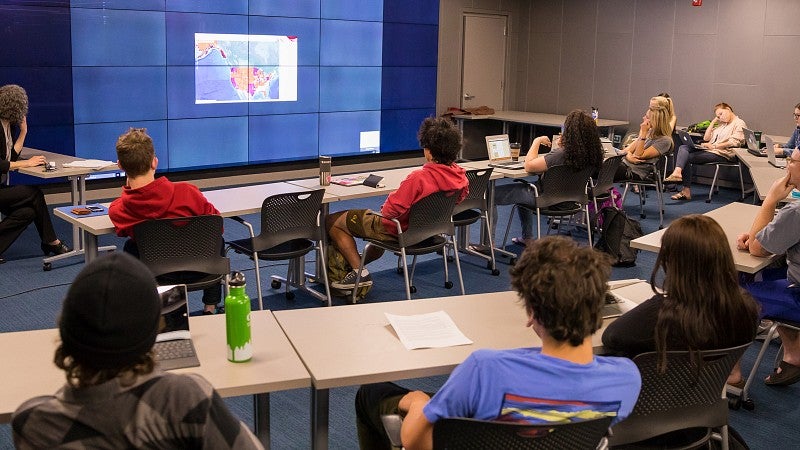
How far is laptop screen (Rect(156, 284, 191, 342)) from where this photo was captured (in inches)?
101

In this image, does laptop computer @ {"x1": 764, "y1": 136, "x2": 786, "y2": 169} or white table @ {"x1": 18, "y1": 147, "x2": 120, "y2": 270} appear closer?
white table @ {"x1": 18, "y1": 147, "x2": 120, "y2": 270}

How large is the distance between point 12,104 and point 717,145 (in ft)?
23.3

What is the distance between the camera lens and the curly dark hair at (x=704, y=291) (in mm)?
2588

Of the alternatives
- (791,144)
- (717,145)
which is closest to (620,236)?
(791,144)

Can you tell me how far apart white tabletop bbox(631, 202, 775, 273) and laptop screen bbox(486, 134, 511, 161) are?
2.27m

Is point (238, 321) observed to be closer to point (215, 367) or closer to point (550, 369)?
point (215, 367)

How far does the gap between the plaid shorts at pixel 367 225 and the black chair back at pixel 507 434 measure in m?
3.20

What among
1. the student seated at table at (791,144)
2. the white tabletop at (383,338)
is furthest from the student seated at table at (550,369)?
the student seated at table at (791,144)

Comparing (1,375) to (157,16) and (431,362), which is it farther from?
(157,16)

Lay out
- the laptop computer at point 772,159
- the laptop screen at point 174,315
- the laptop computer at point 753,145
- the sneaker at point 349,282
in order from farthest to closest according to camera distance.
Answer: the laptop computer at point 753,145, the laptop computer at point 772,159, the sneaker at point 349,282, the laptop screen at point 174,315

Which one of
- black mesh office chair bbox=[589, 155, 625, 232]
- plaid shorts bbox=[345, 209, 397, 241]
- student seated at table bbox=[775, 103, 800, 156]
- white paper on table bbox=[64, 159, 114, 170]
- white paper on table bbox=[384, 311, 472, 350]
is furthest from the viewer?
student seated at table bbox=[775, 103, 800, 156]

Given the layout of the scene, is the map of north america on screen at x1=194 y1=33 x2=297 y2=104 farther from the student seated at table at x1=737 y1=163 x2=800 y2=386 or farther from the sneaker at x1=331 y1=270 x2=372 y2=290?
the student seated at table at x1=737 y1=163 x2=800 y2=386

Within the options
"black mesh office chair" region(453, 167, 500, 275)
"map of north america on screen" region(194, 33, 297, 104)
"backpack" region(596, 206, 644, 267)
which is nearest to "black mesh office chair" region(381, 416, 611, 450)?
"black mesh office chair" region(453, 167, 500, 275)

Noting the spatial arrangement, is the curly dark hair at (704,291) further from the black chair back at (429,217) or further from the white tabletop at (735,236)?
the black chair back at (429,217)
